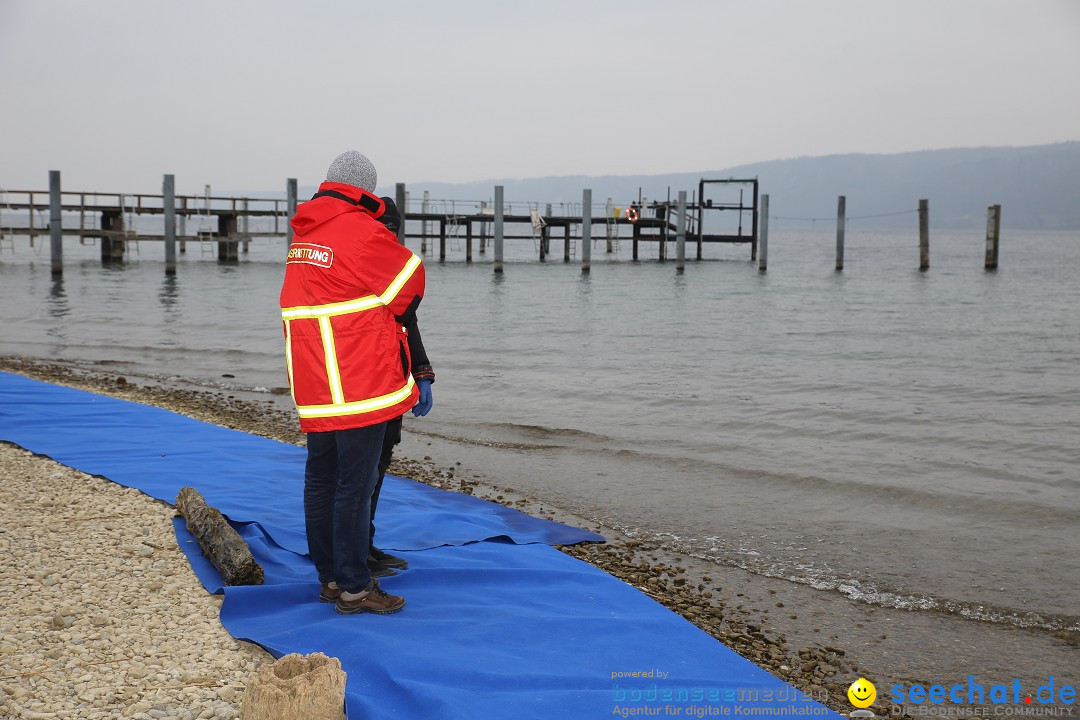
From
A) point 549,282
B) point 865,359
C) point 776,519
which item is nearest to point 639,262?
point 549,282

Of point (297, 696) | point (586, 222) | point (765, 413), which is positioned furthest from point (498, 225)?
point (297, 696)

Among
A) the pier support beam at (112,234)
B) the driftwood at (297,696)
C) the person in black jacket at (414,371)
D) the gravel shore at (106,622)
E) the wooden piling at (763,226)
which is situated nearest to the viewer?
the driftwood at (297,696)

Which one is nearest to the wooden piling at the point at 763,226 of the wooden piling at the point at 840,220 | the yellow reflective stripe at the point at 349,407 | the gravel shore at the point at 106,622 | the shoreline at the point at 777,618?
the wooden piling at the point at 840,220

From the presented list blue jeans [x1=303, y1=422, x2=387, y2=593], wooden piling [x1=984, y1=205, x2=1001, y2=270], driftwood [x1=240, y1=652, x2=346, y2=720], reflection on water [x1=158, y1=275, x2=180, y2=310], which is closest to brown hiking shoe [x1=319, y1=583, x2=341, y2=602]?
blue jeans [x1=303, y1=422, x2=387, y2=593]

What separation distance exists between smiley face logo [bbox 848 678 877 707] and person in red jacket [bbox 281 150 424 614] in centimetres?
229

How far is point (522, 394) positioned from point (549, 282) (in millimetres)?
24688

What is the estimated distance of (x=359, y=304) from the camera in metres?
3.46

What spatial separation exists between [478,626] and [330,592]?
2.14 feet

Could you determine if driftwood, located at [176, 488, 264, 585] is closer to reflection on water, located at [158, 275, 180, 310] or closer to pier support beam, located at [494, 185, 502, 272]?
reflection on water, located at [158, 275, 180, 310]

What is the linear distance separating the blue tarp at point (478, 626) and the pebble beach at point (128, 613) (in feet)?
0.53

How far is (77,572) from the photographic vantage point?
13.5 ft

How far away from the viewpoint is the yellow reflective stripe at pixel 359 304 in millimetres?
3461

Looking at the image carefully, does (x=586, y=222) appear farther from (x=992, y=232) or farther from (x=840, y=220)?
(x=992, y=232)

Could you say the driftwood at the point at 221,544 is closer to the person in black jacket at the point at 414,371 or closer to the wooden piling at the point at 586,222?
the person in black jacket at the point at 414,371
